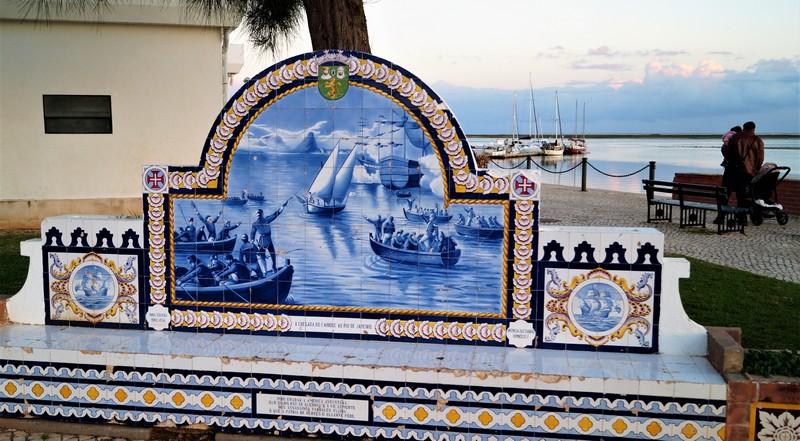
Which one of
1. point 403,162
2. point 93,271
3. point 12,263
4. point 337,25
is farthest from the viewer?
point 12,263

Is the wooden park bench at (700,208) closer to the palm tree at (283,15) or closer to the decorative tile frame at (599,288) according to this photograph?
the palm tree at (283,15)

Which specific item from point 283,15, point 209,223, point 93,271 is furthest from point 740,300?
point 283,15

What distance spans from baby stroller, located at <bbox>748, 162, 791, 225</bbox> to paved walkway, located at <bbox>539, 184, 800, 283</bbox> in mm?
203

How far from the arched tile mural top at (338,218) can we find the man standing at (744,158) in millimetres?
10470

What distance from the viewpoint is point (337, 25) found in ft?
25.9

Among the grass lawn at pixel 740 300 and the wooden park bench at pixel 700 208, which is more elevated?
the wooden park bench at pixel 700 208

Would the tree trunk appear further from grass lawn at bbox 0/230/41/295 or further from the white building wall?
the white building wall

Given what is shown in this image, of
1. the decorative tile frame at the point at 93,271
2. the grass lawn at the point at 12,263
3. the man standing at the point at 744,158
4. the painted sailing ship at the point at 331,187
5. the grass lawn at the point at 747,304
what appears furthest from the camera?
the man standing at the point at 744,158

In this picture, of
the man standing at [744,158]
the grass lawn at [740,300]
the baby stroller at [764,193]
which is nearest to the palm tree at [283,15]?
the grass lawn at [740,300]

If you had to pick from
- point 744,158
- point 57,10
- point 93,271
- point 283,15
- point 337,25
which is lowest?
point 93,271

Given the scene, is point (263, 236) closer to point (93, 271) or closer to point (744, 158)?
point (93, 271)

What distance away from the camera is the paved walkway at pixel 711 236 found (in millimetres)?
9875

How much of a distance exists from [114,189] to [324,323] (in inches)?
358

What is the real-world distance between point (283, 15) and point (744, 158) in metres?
8.79
